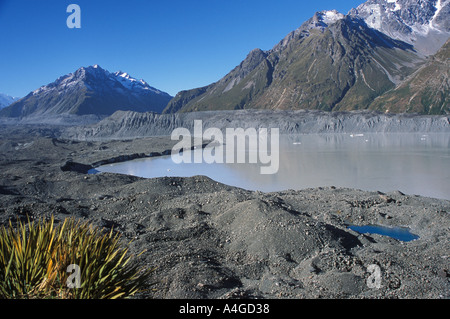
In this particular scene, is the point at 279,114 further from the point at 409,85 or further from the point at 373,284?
the point at 373,284

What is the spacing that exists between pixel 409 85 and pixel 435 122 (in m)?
40.2

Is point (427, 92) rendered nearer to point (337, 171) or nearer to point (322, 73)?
point (322, 73)

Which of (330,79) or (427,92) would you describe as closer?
(427,92)

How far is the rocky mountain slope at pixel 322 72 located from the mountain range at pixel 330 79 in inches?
13.0

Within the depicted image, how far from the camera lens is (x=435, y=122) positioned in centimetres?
6362

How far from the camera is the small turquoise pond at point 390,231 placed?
11158mm

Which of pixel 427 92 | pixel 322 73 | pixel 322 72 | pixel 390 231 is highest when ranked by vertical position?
pixel 322 72

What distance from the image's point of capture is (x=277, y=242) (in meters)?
9.11

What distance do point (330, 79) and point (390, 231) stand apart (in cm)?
12916

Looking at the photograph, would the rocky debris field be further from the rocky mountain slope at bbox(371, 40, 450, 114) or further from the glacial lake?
the rocky mountain slope at bbox(371, 40, 450, 114)

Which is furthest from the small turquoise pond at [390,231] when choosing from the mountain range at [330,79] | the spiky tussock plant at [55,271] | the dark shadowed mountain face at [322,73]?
the dark shadowed mountain face at [322,73]

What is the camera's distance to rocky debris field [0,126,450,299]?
6.95 m

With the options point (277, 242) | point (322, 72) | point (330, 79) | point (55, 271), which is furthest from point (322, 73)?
point (55, 271)
